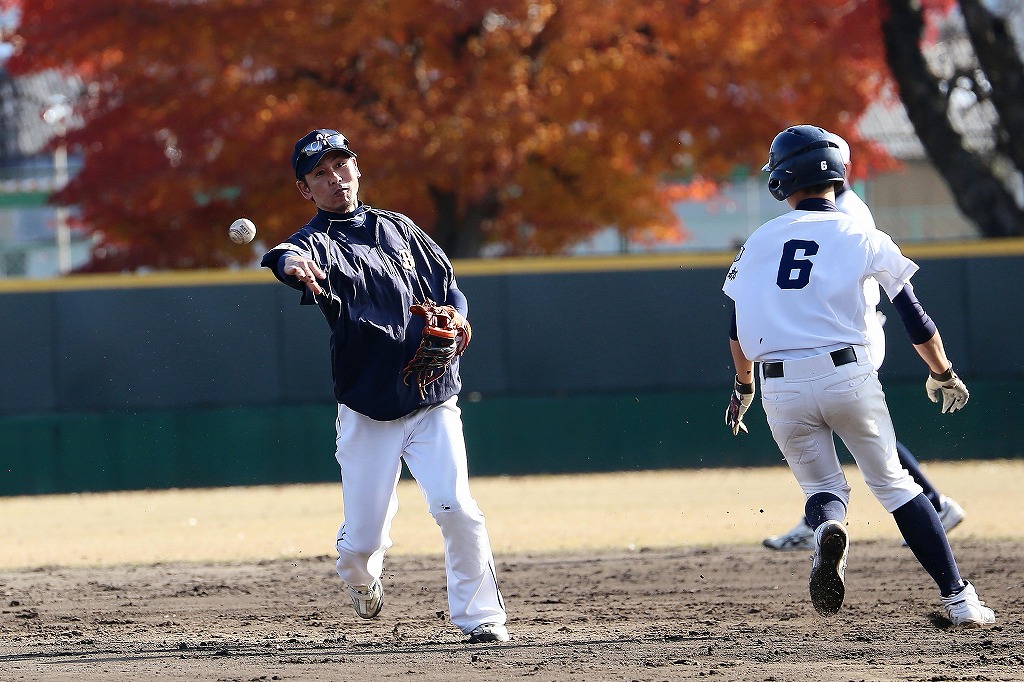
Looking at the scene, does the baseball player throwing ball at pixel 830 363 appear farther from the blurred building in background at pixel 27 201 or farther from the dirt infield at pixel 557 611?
the blurred building in background at pixel 27 201

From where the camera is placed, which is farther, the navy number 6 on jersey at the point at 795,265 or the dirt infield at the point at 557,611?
the navy number 6 on jersey at the point at 795,265

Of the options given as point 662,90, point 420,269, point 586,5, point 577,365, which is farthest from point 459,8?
point 420,269

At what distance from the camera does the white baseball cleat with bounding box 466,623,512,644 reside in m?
5.13

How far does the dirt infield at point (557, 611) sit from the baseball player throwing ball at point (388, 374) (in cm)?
36

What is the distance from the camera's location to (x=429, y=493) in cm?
514

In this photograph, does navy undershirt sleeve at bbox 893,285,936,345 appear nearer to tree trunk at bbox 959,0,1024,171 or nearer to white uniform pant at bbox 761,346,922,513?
white uniform pant at bbox 761,346,922,513

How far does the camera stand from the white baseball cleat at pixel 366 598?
5.65 meters

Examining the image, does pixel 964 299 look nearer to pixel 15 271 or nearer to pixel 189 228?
pixel 189 228

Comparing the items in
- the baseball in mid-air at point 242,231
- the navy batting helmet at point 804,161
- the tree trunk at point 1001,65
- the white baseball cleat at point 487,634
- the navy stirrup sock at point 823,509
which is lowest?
the white baseball cleat at point 487,634

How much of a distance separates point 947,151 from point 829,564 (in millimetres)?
11151

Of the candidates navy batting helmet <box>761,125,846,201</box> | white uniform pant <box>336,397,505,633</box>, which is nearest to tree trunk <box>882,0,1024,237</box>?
navy batting helmet <box>761,125,846,201</box>

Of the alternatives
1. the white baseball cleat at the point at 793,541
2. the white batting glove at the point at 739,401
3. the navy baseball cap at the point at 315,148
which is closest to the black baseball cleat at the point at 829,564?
the white batting glove at the point at 739,401

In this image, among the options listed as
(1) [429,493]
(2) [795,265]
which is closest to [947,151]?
(2) [795,265]

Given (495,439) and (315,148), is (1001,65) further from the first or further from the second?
(315,148)
